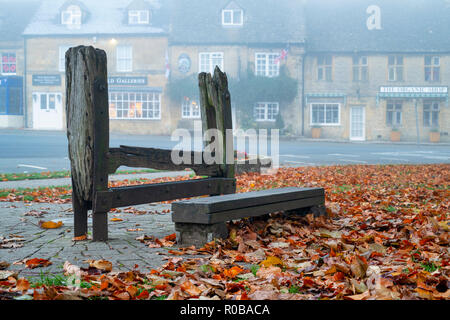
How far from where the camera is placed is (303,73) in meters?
38.9

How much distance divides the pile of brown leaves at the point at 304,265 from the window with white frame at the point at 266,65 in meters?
33.4

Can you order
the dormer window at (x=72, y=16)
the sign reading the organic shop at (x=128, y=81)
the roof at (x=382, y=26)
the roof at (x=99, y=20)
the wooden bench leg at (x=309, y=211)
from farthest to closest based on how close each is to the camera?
the dormer window at (x=72, y=16), the roof at (x=99, y=20), the sign reading the organic shop at (x=128, y=81), the roof at (x=382, y=26), the wooden bench leg at (x=309, y=211)

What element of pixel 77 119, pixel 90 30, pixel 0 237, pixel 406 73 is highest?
pixel 90 30

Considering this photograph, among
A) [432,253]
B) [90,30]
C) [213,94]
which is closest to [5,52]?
[90,30]

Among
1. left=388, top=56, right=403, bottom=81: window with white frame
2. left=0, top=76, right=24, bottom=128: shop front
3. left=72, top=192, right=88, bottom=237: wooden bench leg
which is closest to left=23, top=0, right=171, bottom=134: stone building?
left=0, top=76, right=24, bottom=128: shop front

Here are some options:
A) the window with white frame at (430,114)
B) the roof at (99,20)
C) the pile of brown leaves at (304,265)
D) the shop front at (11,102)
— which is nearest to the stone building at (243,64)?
the roof at (99,20)

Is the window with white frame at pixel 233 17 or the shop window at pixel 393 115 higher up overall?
the window with white frame at pixel 233 17

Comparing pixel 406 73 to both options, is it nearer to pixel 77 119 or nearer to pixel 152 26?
pixel 152 26

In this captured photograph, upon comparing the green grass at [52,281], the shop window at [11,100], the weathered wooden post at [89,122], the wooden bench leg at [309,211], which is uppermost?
the shop window at [11,100]

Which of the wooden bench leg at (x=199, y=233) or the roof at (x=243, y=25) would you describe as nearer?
the wooden bench leg at (x=199, y=233)

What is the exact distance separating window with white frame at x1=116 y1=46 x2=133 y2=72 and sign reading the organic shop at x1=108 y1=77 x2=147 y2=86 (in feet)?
2.49

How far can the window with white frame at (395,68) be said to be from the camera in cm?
3906

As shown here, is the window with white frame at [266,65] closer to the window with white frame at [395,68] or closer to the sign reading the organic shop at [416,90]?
the sign reading the organic shop at [416,90]
